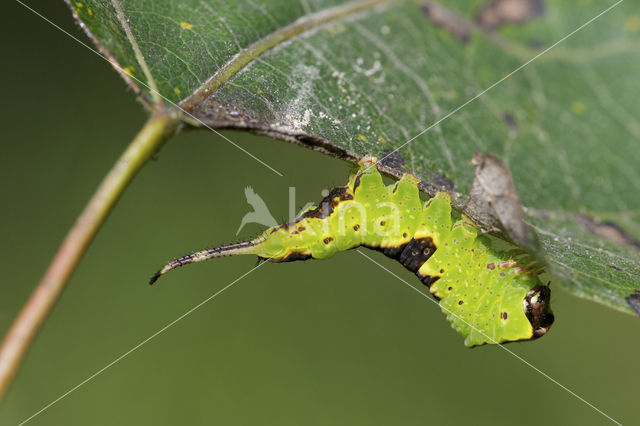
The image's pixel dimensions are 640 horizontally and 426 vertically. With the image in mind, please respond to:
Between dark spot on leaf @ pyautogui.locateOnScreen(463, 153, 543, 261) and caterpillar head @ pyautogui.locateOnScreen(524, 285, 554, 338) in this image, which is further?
caterpillar head @ pyautogui.locateOnScreen(524, 285, 554, 338)

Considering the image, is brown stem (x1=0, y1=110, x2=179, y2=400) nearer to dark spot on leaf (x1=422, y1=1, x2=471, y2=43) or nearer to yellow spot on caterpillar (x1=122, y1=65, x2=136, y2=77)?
yellow spot on caterpillar (x1=122, y1=65, x2=136, y2=77)

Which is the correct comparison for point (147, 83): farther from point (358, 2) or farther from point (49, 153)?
point (49, 153)

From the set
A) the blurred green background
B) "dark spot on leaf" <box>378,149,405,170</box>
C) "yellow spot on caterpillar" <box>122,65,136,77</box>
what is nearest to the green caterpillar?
"dark spot on leaf" <box>378,149,405,170</box>

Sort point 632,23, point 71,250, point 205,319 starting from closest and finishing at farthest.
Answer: point 71,250, point 632,23, point 205,319

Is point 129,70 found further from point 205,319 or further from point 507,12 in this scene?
point 205,319

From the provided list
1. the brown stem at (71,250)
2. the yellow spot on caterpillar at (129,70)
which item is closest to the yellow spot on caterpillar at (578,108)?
the brown stem at (71,250)

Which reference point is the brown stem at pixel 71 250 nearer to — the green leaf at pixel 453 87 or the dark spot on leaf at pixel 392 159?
the green leaf at pixel 453 87

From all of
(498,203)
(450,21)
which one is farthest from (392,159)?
(450,21)
